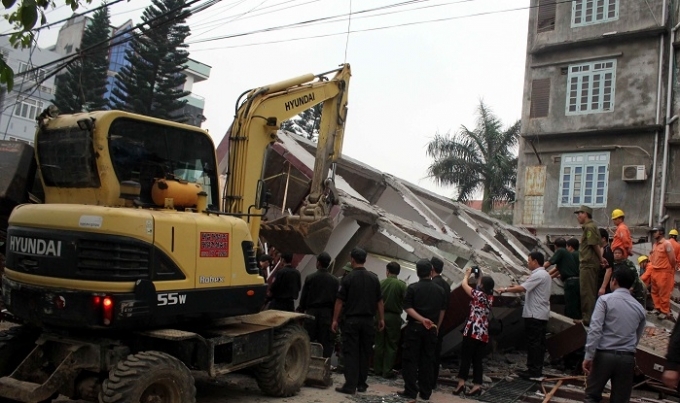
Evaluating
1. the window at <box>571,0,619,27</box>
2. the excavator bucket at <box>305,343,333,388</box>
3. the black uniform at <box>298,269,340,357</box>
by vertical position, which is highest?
the window at <box>571,0,619,27</box>

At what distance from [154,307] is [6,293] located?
4.90 ft

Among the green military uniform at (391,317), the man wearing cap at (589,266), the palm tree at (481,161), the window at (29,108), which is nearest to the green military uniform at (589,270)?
the man wearing cap at (589,266)

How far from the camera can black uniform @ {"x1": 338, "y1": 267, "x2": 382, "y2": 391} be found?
697 cm

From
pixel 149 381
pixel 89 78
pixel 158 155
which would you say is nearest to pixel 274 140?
pixel 158 155

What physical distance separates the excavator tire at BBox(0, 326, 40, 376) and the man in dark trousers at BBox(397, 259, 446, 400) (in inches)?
152

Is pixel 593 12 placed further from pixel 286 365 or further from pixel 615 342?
pixel 286 365

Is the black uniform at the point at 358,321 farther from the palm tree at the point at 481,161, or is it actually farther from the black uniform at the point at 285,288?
the palm tree at the point at 481,161

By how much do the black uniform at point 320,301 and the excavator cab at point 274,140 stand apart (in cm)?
55

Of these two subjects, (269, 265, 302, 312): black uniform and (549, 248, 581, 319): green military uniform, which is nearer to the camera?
(269, 265, 302, 312): black uniform

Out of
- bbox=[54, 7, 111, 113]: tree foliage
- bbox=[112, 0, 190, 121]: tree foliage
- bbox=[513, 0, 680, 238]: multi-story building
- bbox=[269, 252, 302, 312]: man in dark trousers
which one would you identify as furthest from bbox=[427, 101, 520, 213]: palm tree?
bbox=[269, 252, 302, 312]: man in dark trousers

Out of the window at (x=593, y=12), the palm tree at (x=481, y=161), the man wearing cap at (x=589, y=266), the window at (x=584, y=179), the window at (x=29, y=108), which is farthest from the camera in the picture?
the window at (x=29, y=108)

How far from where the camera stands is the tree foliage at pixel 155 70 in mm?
26828

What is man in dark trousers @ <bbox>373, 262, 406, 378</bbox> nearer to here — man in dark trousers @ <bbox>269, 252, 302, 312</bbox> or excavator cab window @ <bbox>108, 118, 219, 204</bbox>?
man in dark trousers @ <bbox>269, 252, 302, 312</bbox>

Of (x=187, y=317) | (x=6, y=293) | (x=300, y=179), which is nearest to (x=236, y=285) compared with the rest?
(x=187, y=317)
